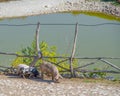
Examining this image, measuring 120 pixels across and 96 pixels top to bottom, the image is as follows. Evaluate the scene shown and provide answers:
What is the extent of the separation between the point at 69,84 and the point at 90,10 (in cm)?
2258

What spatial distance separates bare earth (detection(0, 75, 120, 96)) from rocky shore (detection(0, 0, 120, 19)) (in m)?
19.3

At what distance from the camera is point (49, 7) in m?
34.2

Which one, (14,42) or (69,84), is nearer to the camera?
(69,84)

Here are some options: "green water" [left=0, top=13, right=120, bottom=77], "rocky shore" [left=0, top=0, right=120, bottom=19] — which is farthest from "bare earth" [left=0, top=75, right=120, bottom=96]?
"rocky shore" [left=0, top=0, right=120, bottom=19]

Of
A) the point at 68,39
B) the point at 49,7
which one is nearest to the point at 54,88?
the point at 68,39

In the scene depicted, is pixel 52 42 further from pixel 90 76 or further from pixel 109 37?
pixel 90 76

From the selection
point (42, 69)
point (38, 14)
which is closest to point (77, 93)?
point (42, 69)

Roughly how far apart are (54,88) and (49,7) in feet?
72.1

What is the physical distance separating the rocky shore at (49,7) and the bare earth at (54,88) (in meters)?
19.3

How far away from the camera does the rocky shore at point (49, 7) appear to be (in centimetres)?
3298

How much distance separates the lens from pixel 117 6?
114 feet

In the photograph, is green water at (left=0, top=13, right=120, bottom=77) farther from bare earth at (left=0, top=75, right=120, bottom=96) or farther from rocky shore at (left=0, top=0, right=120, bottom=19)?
bare earth at (left=0, top=75, right=120, bottom=96)

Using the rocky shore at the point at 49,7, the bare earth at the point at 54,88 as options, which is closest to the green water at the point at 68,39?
the rocky shore at the point at 49,7

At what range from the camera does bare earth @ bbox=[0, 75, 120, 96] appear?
12.4m
